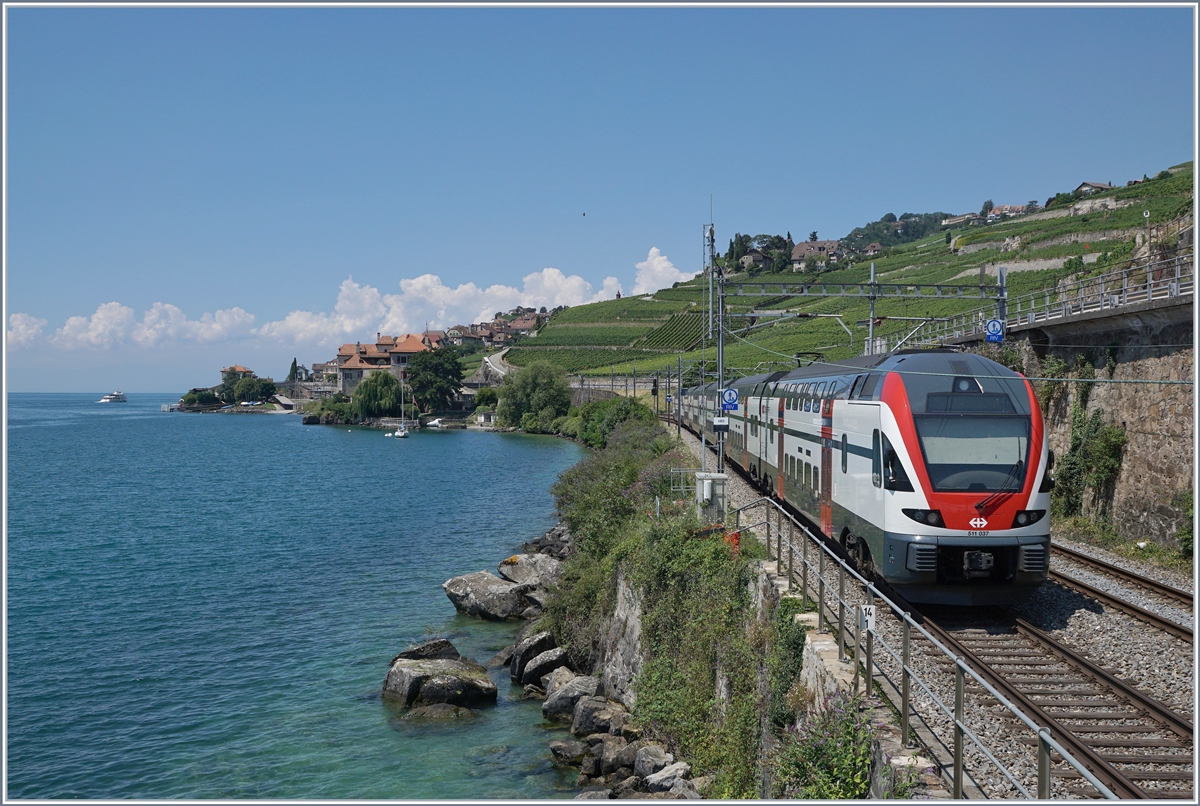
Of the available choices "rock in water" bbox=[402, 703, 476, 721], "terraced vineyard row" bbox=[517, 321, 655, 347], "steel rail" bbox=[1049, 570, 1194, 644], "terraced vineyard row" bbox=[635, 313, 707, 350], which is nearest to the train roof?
"steel rail" bbox=[1049, 570, 1194, 644]

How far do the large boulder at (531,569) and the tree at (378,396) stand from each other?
4344 inches

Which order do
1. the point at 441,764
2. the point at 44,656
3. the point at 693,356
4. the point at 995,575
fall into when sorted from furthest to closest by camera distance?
the point at 693,356 < the point at 44,656 < the point at 441,764 < the point at 995,575

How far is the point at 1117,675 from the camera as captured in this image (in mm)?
11344

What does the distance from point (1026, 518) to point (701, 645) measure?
614cm

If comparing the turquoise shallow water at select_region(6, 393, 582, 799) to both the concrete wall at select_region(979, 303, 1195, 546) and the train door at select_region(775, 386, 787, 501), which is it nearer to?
the train door at select_region(775, 386, 787, 501)

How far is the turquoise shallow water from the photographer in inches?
706

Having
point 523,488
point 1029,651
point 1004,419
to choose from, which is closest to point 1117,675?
point 1029,651

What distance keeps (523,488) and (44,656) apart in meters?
36.7

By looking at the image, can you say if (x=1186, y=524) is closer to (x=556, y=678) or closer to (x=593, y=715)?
(x=593, y=715)

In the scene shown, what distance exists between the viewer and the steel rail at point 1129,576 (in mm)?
14945

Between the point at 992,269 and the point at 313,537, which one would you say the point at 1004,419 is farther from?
the point at 992,269

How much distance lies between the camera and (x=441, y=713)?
20.4m

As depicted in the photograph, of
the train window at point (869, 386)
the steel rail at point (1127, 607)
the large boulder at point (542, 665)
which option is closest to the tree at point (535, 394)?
the large boulder at point (542, 665)

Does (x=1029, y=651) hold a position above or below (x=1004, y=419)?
below
